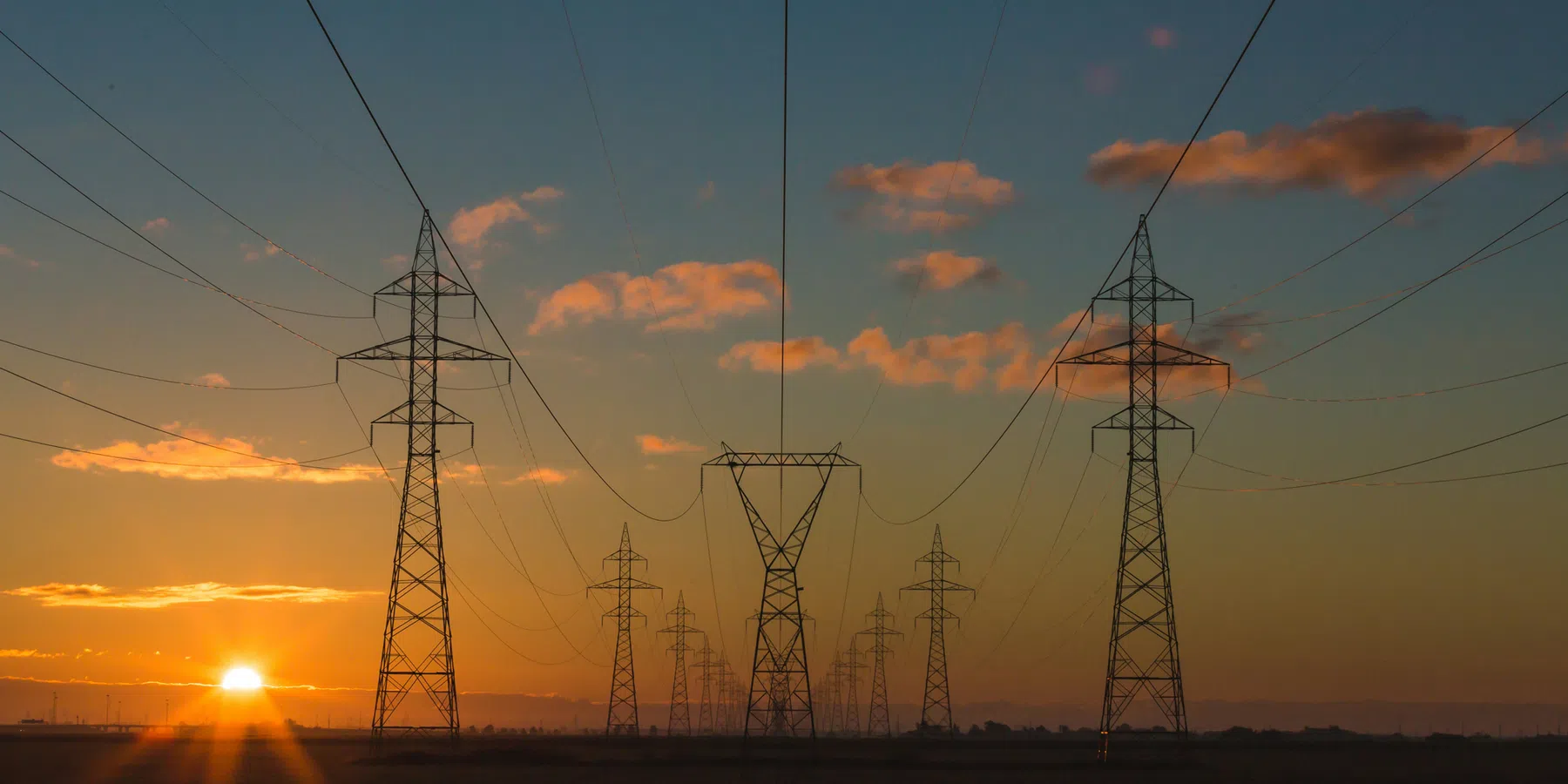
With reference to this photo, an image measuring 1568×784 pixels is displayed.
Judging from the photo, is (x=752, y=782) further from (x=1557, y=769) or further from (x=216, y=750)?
(x=216, y=750)

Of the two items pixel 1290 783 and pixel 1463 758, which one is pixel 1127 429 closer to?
pixel 1290 783

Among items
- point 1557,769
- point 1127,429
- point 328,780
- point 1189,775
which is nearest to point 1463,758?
point 1557,769

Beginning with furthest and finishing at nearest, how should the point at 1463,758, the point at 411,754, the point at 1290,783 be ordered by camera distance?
the point at 1463,758, the point at 411,754, the point at 1290,783

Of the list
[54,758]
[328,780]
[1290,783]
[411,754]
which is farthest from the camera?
[54,758]

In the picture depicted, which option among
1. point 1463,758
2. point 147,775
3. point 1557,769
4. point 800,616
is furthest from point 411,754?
point 1463,758

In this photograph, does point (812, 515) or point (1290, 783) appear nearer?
point (1290, 783)

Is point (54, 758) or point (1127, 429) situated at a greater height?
point (1127, 429)

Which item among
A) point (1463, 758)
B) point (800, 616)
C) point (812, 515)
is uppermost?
point (812, 515)

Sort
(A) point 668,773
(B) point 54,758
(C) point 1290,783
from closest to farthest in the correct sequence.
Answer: (C) point 1290,783 → (A) point 668,773 → (B) point 54,758

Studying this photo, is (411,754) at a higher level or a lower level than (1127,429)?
lower
